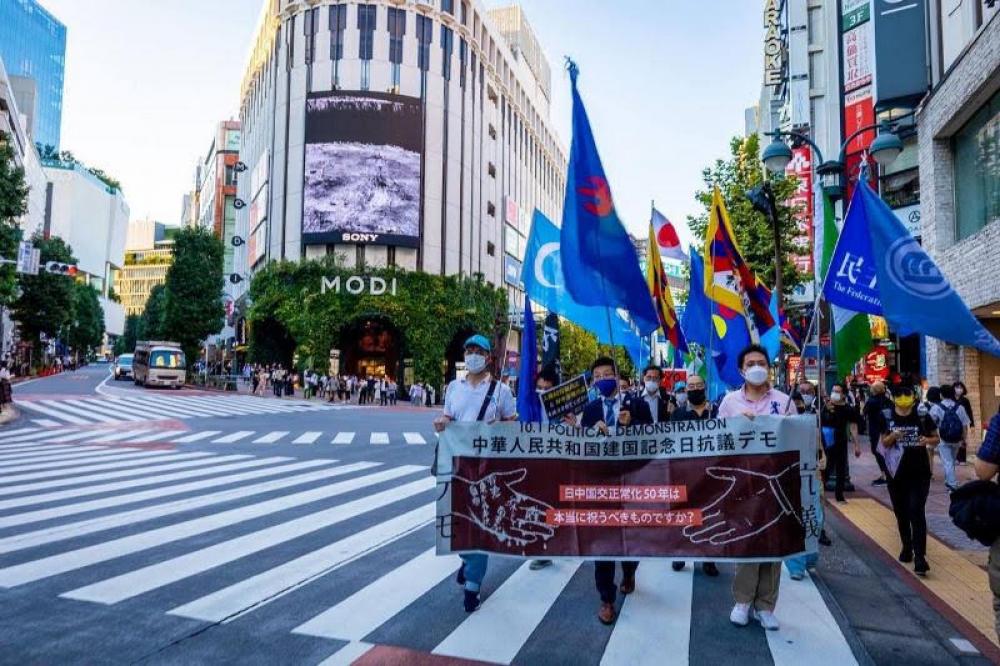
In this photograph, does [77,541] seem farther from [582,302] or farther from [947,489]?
[947,489]

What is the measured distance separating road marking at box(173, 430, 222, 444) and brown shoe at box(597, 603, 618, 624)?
13.9 m

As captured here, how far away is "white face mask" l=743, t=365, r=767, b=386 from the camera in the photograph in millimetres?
5043

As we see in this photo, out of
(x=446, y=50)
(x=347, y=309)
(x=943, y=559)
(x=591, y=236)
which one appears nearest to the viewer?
(x=591, y=236)

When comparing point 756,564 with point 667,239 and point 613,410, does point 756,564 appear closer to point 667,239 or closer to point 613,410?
point 613,410

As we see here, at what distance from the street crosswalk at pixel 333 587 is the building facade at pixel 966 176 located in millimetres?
11266

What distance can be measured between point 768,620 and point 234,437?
15376 mm

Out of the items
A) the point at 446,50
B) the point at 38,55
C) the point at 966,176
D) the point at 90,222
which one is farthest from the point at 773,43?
the point at 38,55

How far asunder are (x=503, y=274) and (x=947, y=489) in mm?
47162

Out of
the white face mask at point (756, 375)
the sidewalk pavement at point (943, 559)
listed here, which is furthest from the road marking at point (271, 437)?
the white face mask at point (756, 375)

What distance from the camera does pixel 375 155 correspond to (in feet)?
142

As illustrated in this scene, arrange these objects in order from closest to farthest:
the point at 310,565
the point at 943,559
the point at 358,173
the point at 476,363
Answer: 1. the point at 476,363
2. the point at 310,565
3. the point at 943,559
4. the point at 358,173

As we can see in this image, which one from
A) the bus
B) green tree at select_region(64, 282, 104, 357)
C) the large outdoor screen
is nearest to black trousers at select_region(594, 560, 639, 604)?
the large outdoor screen

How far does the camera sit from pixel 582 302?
227 inches

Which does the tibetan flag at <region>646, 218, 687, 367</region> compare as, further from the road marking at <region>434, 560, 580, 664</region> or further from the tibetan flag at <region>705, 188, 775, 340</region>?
the road marking at <region>434, 560, 580, 664</region>
